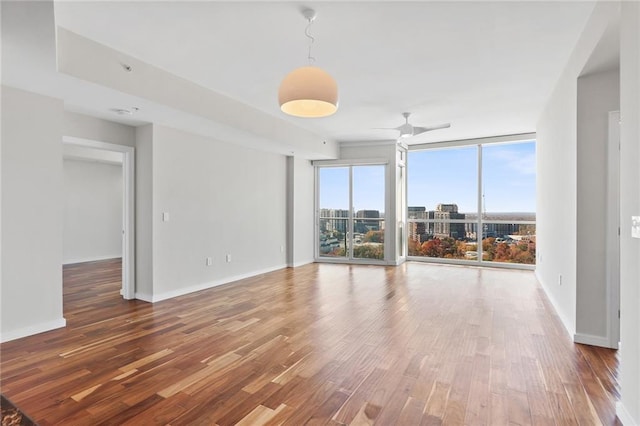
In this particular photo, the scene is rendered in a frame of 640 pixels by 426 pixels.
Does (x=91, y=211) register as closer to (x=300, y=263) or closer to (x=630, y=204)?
(x=300, y=263)

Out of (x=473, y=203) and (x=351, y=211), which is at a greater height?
(x=473, y=203)

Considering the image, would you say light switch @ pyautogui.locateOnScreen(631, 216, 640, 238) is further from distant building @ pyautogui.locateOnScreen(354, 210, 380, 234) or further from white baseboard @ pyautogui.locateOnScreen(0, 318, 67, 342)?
distant building @ pyautogui.locateOnScreen(354, 210, 380, 234)

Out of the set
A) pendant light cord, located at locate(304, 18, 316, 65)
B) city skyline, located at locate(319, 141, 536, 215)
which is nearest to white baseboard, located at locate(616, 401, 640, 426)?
pendant light cord, located at locate(304, 18, 316, 65)

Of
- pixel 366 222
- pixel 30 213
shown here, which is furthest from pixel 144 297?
pixel 366 222

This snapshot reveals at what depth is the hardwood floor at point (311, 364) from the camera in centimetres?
213

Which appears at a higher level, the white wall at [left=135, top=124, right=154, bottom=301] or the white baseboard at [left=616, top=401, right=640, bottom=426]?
the white wall at [left=135, top=124, right=154, bottom=301]

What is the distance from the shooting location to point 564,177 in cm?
369

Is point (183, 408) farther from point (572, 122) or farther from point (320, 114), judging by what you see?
point (572, 122)

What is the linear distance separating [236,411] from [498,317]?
318 cm

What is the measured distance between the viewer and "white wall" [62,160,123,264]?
794cm

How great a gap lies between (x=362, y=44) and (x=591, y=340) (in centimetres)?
342

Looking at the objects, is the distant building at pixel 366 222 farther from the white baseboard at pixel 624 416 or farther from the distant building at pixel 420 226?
the white baseboard at pixel 624 416

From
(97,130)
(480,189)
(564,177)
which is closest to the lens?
(564,177)

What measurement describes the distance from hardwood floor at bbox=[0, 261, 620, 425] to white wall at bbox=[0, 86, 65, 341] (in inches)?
12.4
